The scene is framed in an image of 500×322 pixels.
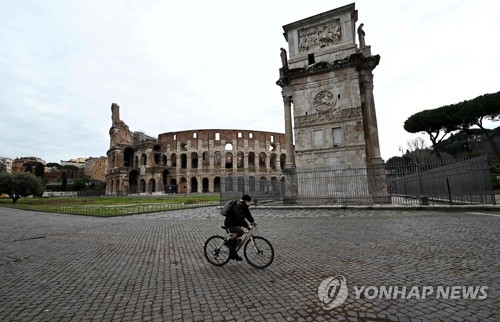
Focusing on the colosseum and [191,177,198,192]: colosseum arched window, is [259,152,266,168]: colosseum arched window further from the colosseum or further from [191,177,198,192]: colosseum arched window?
[191,177,198,192]: colosseum arched window

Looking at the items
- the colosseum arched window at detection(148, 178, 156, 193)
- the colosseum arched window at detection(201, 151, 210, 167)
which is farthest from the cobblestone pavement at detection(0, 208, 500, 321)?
the colosseum arched window at detection(201, 151, 210, 167)

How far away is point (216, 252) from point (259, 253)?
2.33 ft

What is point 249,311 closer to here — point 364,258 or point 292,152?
point 364,258

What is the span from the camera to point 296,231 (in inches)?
288

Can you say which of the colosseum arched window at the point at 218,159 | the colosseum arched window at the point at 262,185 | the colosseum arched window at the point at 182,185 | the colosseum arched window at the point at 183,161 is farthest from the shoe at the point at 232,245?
the colosseum arched window at the point at 183,161

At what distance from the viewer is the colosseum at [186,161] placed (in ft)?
155

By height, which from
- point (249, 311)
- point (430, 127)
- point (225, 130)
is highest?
point (225, 130)

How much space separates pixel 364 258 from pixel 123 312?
364cm

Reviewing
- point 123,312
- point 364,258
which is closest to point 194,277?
point 123,312

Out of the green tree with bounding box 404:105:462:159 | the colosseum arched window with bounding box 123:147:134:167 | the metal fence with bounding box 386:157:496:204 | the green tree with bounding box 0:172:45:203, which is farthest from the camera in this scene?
the colosseum arched window with bounding box 123:147:134:167

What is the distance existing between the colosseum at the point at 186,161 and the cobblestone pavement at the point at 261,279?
4075 centimetres

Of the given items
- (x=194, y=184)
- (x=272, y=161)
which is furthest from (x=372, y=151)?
(x=194, y=184)

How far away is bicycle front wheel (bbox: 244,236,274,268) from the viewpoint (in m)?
4.18
